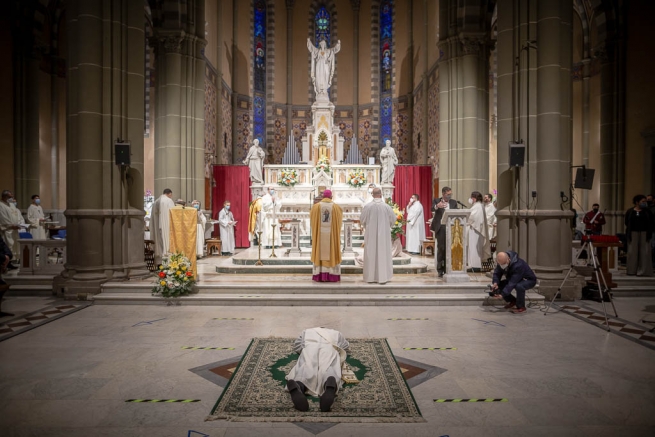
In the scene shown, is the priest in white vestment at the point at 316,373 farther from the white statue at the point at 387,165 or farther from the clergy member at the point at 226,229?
the white statue at the point at 387,165

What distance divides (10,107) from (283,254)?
9.18 metres

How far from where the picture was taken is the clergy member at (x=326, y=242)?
8180 mm

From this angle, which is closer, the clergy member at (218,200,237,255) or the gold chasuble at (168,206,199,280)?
the gold chasuble at (168,206,199,280)

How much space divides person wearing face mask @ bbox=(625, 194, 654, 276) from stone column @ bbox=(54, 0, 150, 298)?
976cm

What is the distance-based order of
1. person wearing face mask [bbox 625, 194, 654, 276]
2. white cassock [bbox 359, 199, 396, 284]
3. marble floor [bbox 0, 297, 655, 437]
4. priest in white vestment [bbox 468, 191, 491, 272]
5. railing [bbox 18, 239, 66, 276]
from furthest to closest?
priest in white vestment [bbox 468, 191, 491, 272], person wearing face mask [bbox 625, 194, 654, 276], railing [bbox 18, 239, 66, 276], white cassock [bbox 359, 199, 396, 284], marble floor [bbox 0, 297, 655, 437]

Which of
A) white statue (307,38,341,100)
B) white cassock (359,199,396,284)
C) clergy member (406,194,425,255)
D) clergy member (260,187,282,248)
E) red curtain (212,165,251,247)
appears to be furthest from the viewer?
white statue (307,38,341,100)

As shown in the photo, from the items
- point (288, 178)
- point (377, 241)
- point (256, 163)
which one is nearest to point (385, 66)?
point (288, 178)

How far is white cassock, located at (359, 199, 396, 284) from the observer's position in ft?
26.7

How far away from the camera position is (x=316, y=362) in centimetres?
371

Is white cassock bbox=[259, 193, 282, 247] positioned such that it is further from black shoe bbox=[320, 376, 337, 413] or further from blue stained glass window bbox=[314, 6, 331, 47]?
blue stained glass window bbox=[314, 6, 331, 47]

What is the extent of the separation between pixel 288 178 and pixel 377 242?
710 centimetres

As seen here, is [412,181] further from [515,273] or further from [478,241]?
[515,273]

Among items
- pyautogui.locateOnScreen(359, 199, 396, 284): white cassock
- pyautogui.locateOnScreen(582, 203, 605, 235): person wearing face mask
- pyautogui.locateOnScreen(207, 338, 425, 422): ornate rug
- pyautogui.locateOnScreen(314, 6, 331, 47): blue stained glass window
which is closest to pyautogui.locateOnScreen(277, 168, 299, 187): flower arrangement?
pyautogui.locateOnScreen(359, 199, 396, 284): white cassock

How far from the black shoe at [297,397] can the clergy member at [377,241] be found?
15.8 feet
